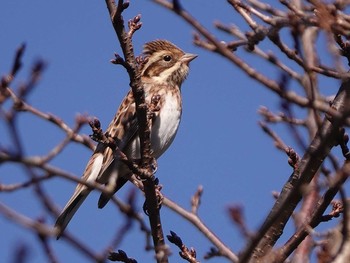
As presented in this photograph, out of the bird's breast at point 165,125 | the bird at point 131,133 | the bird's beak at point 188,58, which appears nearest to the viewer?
the bird at point 131,133

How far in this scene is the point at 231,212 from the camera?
137 inches

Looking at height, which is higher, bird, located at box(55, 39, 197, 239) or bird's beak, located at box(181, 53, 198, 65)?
bird's beak, located at box(181, 53, 198, 65)

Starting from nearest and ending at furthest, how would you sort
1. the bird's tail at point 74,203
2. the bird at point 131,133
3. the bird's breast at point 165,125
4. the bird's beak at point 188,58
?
the bird's tail at point 74,203, the bird at point 131,133, the bird's breast at point 165,125, the bird's beak at point 188,58

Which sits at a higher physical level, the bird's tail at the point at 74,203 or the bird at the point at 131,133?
the bird at the point at 131,133

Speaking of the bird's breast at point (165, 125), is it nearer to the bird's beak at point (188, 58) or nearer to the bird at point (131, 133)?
the bird at point (131, 133)

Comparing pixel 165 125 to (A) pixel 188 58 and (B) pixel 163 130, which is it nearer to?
(B) pixel 163 130

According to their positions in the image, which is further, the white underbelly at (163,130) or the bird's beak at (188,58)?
the bird's beak at (188,58)

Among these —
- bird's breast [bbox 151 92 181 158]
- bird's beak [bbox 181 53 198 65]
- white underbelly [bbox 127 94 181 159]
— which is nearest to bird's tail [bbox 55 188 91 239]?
white underbelly [bbox 127 94 181 159]

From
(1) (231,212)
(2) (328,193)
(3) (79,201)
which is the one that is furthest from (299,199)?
(3) (79,201)

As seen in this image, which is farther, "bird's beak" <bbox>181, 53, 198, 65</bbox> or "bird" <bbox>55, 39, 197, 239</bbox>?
"bird's beak" <bbox>181, 53, 198, 65</bbox>

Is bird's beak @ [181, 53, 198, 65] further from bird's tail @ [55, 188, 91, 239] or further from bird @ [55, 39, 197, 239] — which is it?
bird's tail @ [55, 188, 91, 239]

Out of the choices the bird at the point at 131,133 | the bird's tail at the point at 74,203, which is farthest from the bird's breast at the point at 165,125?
the bird's tail at the point at 74,203

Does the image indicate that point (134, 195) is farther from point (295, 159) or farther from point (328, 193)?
point (295, 159)

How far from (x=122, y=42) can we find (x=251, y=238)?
101 inches
